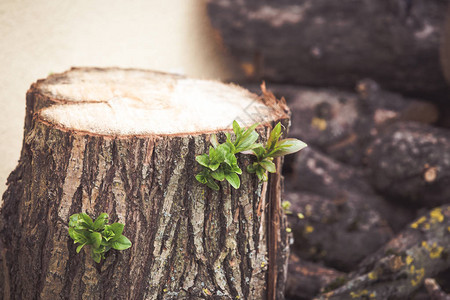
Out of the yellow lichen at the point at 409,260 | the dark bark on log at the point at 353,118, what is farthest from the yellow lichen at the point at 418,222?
the dark bark on log at the point at 353,118

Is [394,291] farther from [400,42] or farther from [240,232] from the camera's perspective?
[400,42]

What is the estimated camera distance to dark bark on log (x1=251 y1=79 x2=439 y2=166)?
276cm

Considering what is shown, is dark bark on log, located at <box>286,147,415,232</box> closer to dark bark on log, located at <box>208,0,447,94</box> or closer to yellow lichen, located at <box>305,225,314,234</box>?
yellow lichen, located at <box>305,225,314,234</box>

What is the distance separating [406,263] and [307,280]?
1.50ft

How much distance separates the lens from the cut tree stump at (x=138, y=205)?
3.88 ft

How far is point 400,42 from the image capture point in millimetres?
2572

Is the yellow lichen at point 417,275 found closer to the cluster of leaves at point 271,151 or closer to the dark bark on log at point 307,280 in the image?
the dark bark on log at point 307,280

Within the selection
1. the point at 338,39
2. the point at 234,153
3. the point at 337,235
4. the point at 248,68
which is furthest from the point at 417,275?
the point at 248,68

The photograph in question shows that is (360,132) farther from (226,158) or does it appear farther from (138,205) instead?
(138,205)

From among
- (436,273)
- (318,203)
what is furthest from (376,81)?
(436,273)

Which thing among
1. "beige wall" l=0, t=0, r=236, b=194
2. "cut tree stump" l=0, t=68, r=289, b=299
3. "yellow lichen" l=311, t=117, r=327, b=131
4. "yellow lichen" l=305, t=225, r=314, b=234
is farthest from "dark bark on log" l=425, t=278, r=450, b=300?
"beige wall" l=0, t=0, r=236, b=194

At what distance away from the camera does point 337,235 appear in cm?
220

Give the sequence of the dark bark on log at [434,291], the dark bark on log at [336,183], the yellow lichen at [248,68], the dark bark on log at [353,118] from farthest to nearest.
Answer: the yellow lichen at [248,68], the dark bark on log at [353,118], the dark bark on log at [336,183], the dark bark on log at [434,291]

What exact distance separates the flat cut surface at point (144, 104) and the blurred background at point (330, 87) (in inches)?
18.7
